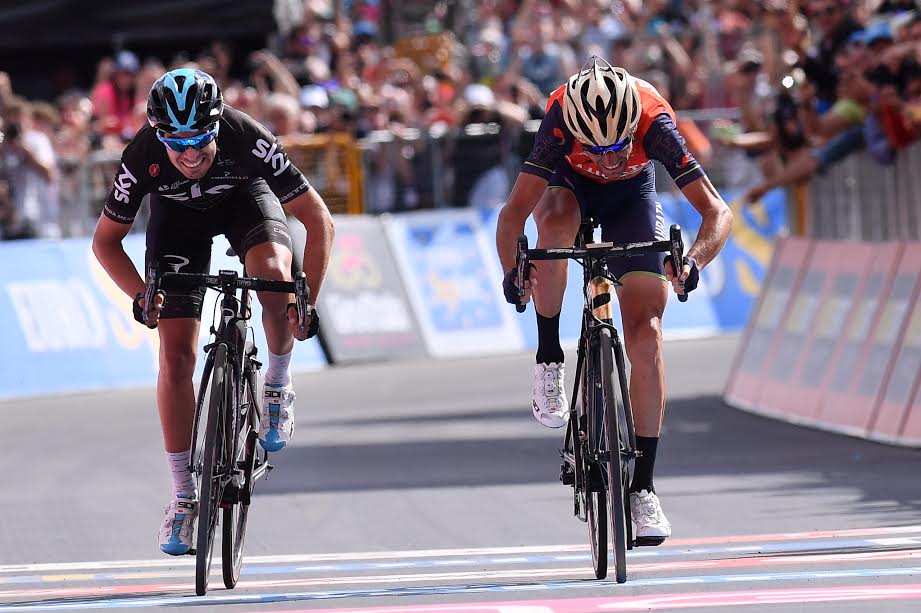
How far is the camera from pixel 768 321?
14.8m

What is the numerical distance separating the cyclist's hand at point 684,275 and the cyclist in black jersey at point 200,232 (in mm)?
1438

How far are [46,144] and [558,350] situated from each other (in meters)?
10.7

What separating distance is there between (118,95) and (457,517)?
38.8ft

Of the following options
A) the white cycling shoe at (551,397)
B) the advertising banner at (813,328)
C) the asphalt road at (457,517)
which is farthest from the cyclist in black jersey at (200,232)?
the advertising banner at (813,328)

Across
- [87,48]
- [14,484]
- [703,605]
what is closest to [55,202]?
[87,48]

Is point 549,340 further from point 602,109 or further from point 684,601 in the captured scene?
point 684,601

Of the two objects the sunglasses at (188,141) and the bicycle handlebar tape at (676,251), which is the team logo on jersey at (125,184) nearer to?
the sunglasses at (188,141)


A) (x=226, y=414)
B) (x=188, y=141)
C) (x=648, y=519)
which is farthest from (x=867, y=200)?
(x=188, y=141)

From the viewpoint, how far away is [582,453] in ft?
26.5

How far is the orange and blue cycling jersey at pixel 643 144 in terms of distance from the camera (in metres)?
7.98

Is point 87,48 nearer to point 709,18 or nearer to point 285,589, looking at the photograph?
point 709,18

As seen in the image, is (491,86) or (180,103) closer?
(180,103)

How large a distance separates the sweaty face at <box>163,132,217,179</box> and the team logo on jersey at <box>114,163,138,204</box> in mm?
225

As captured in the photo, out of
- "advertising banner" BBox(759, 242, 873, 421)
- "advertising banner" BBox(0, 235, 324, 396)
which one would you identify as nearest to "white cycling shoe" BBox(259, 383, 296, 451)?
"advertising banner" BBox(759, 242, 873, 421)
